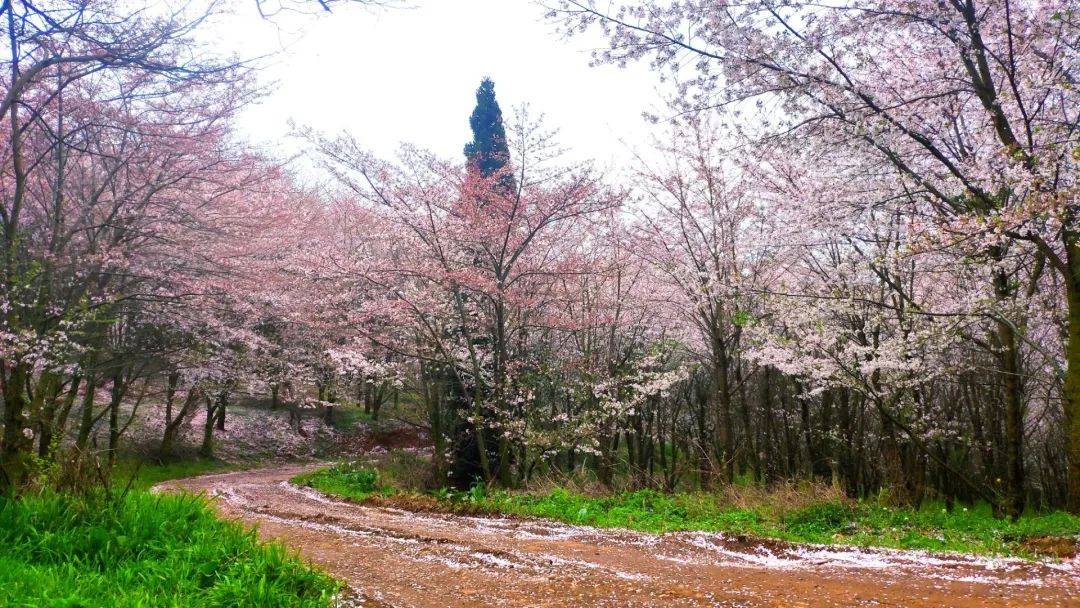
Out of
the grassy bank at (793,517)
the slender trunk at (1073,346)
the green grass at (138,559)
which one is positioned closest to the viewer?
the green grass at (138,559)

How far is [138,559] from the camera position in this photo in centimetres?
479

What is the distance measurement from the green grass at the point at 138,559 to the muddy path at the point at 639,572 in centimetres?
64

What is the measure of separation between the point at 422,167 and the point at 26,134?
601cm

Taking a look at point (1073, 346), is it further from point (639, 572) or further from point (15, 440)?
point (15, 440)

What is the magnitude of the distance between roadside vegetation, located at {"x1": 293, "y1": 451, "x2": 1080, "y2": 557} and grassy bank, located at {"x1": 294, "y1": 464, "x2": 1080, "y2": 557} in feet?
0.04

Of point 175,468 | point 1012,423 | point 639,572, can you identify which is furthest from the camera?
point 175,468

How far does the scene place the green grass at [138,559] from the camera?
4.05 m

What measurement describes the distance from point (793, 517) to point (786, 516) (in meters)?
0.09

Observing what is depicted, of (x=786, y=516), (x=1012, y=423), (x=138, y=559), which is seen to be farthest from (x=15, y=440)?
(x=1012, y=423)

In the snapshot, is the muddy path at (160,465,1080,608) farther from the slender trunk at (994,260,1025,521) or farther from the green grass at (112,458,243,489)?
the green grass at (112,458,243,489)

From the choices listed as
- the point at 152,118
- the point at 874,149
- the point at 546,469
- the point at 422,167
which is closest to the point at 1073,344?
the point at 874,149

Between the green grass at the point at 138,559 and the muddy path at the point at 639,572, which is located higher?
the green grass at the point at 138,559

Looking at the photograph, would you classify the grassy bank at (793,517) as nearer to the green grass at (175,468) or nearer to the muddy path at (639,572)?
the muddy path at (639,572)

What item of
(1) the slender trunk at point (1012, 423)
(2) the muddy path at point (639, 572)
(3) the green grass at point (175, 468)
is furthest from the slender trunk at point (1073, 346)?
(3) the green grass at point (175, 468)
